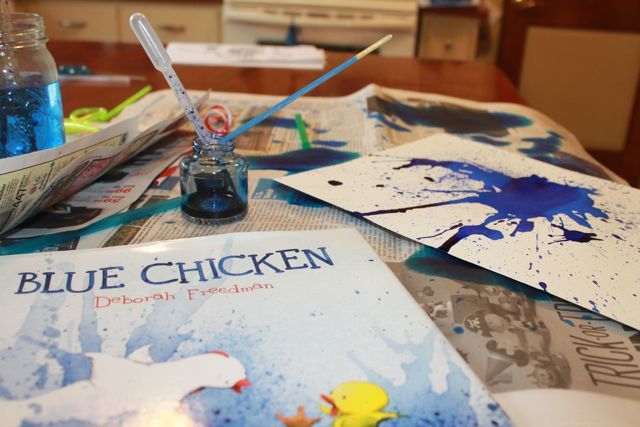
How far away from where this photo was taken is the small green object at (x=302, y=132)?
735mm

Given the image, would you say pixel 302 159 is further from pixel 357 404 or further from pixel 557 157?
pixel 357 404

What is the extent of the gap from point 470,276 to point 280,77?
783mm

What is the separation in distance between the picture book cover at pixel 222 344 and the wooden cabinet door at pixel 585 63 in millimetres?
2440

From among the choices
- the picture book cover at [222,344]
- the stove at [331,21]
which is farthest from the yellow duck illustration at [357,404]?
the stove at [331,21]

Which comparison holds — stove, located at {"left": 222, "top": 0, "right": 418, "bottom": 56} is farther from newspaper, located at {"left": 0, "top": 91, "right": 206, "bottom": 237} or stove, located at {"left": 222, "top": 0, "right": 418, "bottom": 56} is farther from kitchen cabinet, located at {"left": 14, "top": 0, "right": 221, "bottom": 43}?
newspaper, located at {"left": 0, "top": 91, "right": 206, "bottom": 237}

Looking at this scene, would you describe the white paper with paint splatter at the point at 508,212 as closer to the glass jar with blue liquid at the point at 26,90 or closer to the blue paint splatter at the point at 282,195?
the blue paint splatter at the point at 282,195

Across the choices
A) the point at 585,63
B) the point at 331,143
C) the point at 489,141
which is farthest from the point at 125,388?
the point at 585,63

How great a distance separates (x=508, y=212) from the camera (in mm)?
532

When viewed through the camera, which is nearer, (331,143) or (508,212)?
(508,212)

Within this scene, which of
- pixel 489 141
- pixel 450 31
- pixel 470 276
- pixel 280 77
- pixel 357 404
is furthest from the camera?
pixel 450 31

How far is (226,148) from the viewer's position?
1.75 feet

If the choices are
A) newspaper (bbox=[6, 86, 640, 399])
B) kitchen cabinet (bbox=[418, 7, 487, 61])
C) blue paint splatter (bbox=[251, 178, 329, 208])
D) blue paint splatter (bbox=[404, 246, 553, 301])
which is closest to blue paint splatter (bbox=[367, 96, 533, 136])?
newspaper (bbox=[6, 86, 640, 399])

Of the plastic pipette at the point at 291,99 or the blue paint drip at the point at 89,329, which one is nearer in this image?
the blue paint drip at the point at 89,329

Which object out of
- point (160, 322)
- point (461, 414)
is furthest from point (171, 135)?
point (461, 414)
